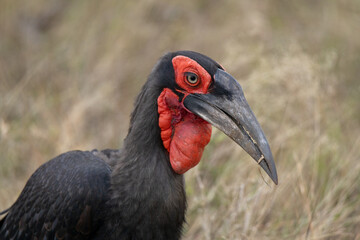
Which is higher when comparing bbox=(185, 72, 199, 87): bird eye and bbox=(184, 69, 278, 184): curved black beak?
bbox=(185, 72, 199, 87): bird eye

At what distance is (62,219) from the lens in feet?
10.4

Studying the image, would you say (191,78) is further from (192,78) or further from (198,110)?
(198,110)

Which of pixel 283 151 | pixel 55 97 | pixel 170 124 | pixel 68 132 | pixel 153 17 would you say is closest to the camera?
pixel 170 124

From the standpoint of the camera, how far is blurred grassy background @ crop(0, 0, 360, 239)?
4.13m

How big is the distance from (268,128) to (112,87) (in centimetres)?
230

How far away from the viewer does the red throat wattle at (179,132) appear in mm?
3024

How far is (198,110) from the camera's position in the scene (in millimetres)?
2982

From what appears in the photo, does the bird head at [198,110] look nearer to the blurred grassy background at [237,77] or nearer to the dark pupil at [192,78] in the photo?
the dark pupil at [192,78]

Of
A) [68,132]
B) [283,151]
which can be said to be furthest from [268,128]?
[68,132]

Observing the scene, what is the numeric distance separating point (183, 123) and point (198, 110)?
15 centimetres

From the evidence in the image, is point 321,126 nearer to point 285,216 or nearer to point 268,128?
point 268,128

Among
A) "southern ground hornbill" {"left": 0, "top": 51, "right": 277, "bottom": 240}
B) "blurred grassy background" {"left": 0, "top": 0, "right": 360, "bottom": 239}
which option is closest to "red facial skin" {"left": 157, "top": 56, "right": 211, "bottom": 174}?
"southern ground hornbill" {"left": 0, "top": 51, "right": 277, "bottom": 240}

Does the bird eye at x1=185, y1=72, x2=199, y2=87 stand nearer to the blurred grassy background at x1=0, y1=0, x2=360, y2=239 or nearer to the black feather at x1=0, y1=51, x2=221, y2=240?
the black feather at x1=0, y1=51, x2=221, y2=240

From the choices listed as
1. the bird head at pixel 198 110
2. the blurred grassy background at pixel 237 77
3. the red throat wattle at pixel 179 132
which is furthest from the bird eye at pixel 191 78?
the blurred grassy background at pixel 237 77
